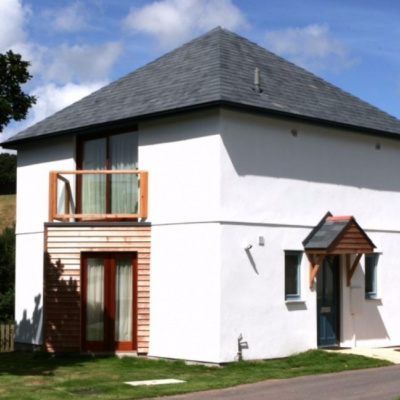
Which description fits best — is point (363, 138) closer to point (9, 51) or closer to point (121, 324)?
point (121, 324)

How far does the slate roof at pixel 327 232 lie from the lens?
2027 cm

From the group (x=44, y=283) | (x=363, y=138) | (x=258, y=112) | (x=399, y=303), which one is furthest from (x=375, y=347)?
(x=44, y=283)

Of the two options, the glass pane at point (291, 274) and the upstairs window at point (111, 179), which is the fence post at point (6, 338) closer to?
the upstairs window at point (111, 179)

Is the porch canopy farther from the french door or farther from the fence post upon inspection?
the fence post

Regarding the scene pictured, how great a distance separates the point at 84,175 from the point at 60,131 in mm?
1403

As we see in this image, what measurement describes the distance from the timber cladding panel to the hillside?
43509 mm

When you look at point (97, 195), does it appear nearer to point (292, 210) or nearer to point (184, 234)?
point (184, 234)

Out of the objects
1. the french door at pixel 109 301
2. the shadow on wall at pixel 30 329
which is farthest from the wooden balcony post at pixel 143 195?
the shadow on wall at pixel 30 329

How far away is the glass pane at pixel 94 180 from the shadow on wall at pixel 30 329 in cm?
323

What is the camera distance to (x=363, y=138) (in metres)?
22.6

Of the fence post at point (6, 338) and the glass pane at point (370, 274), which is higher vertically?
the glass pane at point (370, 274)

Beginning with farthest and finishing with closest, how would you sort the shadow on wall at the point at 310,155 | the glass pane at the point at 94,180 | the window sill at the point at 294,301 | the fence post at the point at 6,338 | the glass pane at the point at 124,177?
the fence post at the point at 6,338 → the glass pane at the point at 94,180 → the glass pane at the point at 124,177 → the window sill at the point at 294,301 → the shadow on wall at the point at 310,155

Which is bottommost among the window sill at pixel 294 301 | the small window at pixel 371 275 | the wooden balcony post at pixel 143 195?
the window sill at pixel 294 301

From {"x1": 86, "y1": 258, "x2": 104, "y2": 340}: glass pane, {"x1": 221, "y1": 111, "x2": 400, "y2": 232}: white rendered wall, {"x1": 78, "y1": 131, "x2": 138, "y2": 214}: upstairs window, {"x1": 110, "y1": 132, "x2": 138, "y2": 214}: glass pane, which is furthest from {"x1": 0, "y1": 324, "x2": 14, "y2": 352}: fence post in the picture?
{"x1": 221, "y1": 111, "x2": 400, "y2": 232}: white rendered wall
